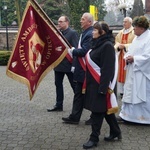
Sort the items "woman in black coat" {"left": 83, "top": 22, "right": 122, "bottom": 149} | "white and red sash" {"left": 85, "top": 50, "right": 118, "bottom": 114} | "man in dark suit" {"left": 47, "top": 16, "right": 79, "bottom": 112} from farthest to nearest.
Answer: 1. "man in dark suit" {"left": 47, "top": 16, "right": 79, "bottom": 112}
2. "white and red sash" {"left": 85, "top": 50, "right": 118, "bottom": 114}
3. "woman in black coat" {"left": 83, "top": 22, "right": 122, "bottom": 149}

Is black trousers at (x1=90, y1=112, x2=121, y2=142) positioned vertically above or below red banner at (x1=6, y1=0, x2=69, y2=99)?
below

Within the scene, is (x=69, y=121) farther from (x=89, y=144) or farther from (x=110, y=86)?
(x=110, y=86)

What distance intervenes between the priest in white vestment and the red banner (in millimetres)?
1247

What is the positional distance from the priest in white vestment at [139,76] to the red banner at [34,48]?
125 centimetres

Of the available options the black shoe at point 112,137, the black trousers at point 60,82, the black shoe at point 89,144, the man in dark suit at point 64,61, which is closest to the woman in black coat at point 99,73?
the black shoe at point 89,144

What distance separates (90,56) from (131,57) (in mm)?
1260

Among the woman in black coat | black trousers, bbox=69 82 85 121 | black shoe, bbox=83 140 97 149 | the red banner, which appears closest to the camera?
the woman in black coat

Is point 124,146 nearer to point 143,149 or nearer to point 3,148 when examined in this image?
point 143,149

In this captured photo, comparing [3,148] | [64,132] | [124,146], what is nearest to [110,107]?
[124,146]

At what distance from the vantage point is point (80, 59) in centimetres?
581

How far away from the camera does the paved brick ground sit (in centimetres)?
500

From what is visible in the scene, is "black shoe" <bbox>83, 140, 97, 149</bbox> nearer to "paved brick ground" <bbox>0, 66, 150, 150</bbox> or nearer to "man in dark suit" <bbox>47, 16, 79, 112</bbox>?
"paved brick ground" <bbox>0, 66, 150, 150</bbox>

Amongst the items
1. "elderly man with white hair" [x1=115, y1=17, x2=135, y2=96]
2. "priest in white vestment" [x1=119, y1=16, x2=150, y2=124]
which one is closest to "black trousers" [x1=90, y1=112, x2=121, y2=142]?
"priest in white vestment" [x1=119, y1=16, x2=150, y2=124]

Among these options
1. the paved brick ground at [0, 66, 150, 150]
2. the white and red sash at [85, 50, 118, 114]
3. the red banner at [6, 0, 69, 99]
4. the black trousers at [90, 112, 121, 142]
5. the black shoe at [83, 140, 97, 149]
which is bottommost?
the paved brick ground at [0, 66, 150, 150]
